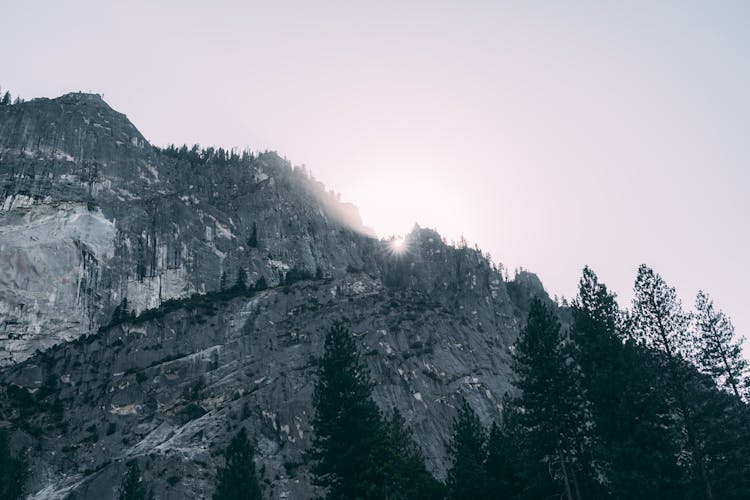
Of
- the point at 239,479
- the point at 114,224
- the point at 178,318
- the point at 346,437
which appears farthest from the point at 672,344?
the point at 114,224

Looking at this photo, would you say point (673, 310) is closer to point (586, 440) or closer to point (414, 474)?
point (586, 440)

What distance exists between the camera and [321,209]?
17862 cm

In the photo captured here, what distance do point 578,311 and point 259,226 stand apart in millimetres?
123024

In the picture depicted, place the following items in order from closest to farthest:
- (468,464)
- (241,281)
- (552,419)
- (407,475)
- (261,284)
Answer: (552,419), (468,464), (407,475), (241,281), (261,284)

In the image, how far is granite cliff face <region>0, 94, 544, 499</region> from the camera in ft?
316

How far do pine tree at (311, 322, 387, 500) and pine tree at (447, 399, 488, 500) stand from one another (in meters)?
9.16

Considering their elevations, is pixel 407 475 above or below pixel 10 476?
below

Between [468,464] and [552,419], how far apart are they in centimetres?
1073

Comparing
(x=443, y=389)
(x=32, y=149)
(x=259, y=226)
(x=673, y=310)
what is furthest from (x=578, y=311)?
(x=32, y=149)

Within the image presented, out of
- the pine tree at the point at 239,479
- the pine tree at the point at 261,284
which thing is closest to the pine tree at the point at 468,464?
the pine tree at the point at 239,479

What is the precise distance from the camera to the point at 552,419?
38.6m

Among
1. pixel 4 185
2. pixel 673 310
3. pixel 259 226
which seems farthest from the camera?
pixel 259 226

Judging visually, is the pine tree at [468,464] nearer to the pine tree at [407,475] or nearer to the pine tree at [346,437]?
the pine tree at [407,475]

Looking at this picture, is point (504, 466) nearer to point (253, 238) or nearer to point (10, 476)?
point (10, 476)
